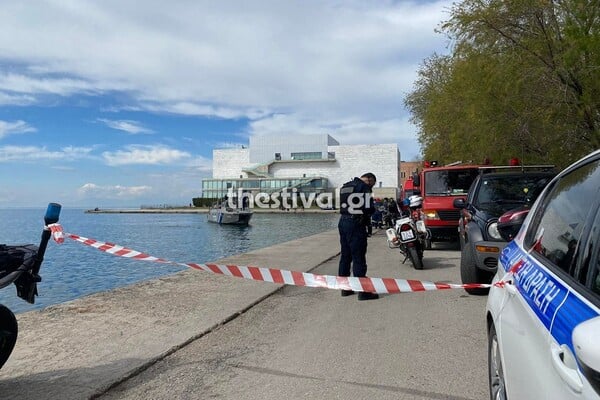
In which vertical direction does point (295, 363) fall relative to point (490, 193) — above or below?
below

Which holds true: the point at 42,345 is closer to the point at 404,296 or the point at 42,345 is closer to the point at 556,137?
the point at 404,296

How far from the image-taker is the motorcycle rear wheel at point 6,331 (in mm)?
4074

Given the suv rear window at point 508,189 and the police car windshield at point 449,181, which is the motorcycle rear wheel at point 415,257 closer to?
the suv rear window at point 508,189

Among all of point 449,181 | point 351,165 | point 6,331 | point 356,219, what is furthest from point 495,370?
point 351,165

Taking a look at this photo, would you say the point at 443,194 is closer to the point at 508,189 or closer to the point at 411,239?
the point at 411,239

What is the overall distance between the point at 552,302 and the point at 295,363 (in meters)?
3.23

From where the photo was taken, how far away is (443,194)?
1504 centimetres

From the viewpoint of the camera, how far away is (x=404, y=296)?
794 centimetres

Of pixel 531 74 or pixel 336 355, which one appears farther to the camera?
pixel 531 74

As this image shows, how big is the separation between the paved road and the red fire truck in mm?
6899

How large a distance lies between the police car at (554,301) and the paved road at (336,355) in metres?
1.29

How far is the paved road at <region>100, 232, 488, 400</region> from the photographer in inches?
166

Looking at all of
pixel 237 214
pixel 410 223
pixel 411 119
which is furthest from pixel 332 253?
pixel 237 214

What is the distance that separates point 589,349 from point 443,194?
1392 centimetres
